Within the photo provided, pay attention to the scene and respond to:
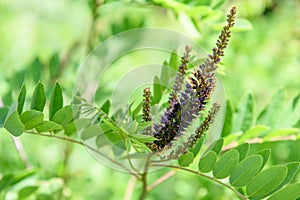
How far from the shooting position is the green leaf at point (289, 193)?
66 cm

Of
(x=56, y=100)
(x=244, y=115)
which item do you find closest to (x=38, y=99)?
(x=56, y=100)

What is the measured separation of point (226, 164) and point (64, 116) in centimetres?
20

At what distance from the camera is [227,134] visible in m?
0.90

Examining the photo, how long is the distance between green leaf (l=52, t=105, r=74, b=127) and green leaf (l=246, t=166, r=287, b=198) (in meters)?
0.23

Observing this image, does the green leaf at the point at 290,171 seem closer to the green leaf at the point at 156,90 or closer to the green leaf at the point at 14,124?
the green leaf at the point at 156,90

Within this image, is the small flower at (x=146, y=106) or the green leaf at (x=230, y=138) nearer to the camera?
the small flower at (x=146, y=106)

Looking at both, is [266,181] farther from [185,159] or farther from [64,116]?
[64,116]

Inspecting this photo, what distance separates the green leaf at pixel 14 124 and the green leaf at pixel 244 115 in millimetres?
374

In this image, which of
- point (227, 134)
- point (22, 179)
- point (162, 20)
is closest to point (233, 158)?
point (227, 134)

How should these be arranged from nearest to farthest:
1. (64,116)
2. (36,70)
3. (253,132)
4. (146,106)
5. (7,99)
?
(146,106) < (64,116) < (253,132) < (7,99) < (36,70)

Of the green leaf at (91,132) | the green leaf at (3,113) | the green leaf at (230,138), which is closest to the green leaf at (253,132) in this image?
the green leaf at (230,138)

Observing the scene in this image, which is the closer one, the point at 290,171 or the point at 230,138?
the point at 290,171

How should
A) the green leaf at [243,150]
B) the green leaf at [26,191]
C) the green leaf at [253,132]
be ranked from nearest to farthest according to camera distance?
1. the green leaf at [243,150]
2. the green leaf at [253,132]
3. the green leaf at [26,191]

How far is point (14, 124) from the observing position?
2.22 ft
